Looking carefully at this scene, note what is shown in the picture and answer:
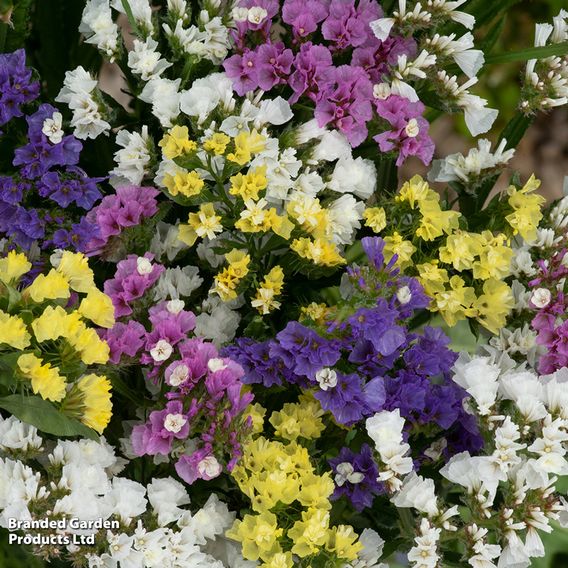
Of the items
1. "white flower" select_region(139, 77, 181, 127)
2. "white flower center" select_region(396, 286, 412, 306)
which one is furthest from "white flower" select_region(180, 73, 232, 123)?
"white flower center" select_region(396, 286, 412, 306)

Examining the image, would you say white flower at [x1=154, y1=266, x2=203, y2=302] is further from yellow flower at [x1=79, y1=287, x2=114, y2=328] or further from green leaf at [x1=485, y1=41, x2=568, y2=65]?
green leaf at [x1=485, y1=41, x2=568, y2=65]

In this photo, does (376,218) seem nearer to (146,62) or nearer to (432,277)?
(432,277)

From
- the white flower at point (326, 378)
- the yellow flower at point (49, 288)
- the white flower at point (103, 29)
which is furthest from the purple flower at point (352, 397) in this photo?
the white flower at point (103, 29)

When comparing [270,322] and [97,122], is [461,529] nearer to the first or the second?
[270,322]

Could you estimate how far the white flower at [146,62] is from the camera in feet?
2.80

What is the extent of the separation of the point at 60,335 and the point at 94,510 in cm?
13

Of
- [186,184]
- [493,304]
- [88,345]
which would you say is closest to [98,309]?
[88,345]

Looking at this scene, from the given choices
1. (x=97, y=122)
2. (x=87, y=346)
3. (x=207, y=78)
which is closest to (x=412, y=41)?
(x=207, y=78)

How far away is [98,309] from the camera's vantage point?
2.47 feet

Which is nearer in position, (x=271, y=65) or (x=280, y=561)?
(x=280, y=561)

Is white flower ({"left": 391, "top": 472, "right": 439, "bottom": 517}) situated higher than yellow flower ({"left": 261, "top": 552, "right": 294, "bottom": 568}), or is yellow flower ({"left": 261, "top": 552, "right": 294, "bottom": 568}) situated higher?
white flower ({"left": 391, "top": 472, "right": 439, "bottom": 517})

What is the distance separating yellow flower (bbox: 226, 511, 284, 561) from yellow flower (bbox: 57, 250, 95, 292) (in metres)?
0.22

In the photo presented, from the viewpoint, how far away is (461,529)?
0.77 meters

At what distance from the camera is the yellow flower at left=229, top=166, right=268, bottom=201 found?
2.63 ft
